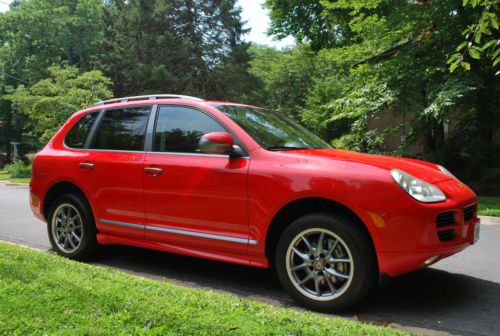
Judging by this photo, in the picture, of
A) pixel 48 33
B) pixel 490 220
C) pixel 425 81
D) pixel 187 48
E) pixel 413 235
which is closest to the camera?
pixel 413 235

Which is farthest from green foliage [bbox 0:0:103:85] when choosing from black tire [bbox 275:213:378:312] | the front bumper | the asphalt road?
the front bumper

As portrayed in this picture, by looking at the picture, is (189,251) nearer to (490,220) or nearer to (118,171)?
(118,171)

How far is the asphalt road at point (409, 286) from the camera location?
3.62 meters

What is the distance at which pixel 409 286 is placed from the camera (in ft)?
14.6

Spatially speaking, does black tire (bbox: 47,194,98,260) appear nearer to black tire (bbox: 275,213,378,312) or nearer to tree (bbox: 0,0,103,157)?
black tire (bbox: 275,213,378,312)

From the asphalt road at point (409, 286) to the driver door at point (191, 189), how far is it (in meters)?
0.51

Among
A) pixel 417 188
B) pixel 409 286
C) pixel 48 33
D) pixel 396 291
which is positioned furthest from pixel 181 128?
pixel 48 33

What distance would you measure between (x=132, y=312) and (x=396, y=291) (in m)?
2.38

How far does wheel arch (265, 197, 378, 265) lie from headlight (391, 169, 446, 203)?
0.42 m

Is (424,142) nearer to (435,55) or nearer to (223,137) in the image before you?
(435,55)

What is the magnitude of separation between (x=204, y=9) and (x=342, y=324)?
3222cm

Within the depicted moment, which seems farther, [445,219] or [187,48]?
[187,48]

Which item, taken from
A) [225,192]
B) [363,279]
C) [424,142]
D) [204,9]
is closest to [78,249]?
[225,192]

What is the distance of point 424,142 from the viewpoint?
18453 millimetres
